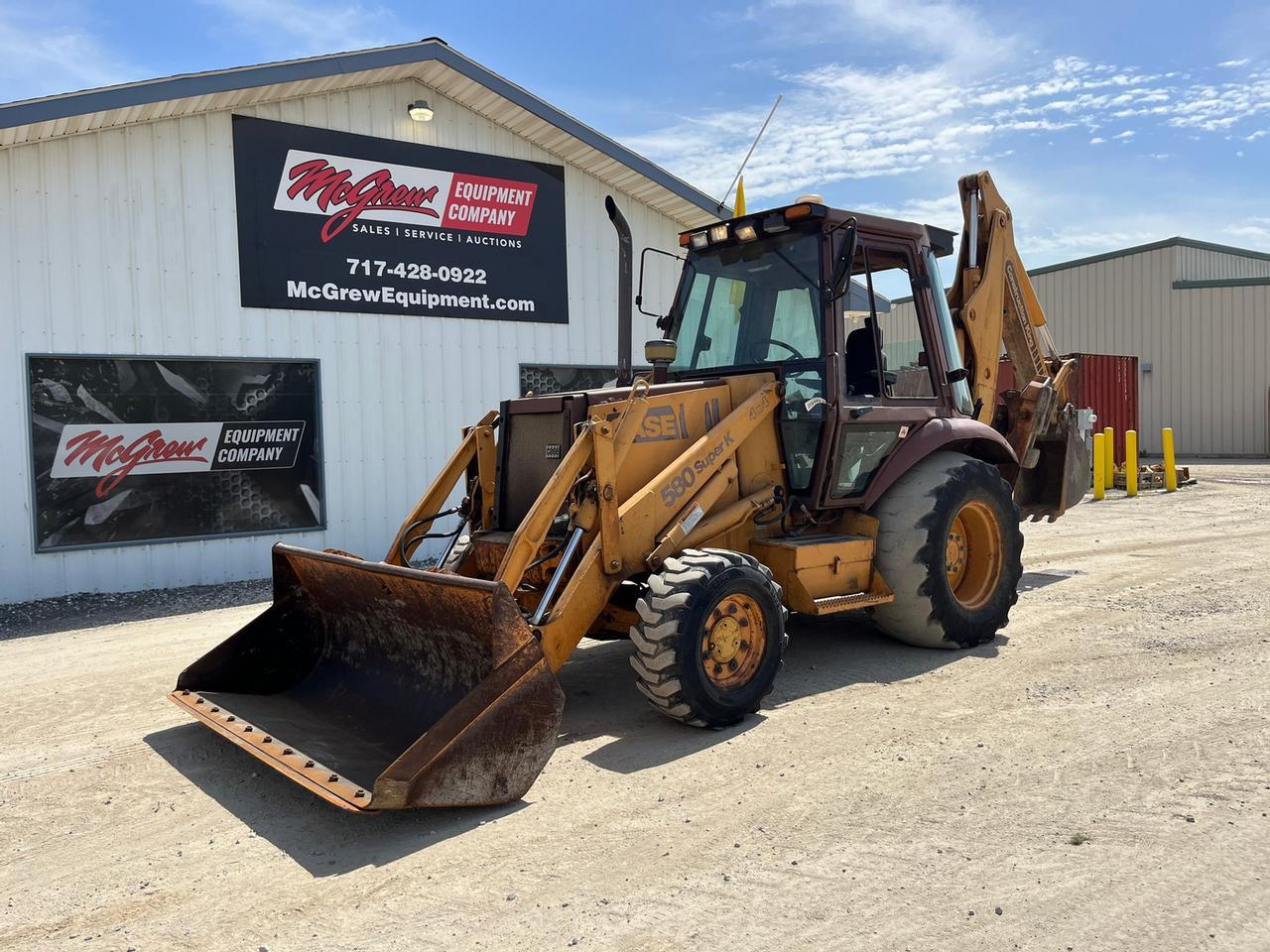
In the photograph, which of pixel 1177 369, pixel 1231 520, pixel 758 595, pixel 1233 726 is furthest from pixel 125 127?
pixel 1177 369

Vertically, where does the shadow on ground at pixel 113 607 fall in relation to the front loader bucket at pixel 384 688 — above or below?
below

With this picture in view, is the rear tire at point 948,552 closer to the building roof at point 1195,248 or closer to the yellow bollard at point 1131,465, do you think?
the yellow bollard at point 1131,465

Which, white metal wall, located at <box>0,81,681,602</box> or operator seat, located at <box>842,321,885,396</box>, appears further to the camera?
white metal wall, located at <box>0,81,681,602</box>

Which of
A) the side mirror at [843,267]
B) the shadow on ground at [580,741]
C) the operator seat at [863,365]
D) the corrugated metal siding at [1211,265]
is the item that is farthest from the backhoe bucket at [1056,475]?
the corrugated metal siding at [1211,265]

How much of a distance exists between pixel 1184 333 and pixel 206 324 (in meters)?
26.1

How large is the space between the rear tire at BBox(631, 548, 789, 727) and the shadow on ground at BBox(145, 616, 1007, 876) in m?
0.19

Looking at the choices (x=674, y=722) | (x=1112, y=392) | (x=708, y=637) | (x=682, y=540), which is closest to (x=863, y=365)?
(x=682, y=540)

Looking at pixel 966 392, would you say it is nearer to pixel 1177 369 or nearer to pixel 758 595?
pixel 758 595

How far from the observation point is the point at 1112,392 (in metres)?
21.5

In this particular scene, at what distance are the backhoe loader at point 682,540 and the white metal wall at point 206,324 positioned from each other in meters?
4.74

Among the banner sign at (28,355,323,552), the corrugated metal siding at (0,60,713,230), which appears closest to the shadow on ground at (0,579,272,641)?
the banner sign at (28,355,323,552)

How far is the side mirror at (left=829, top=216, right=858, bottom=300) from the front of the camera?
576 centimetres

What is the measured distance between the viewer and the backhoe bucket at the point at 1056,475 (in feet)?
27.5

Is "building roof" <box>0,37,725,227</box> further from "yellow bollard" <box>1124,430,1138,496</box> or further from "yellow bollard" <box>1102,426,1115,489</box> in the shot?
"yellow bollard" <box>1124,430,1138,496</box>
